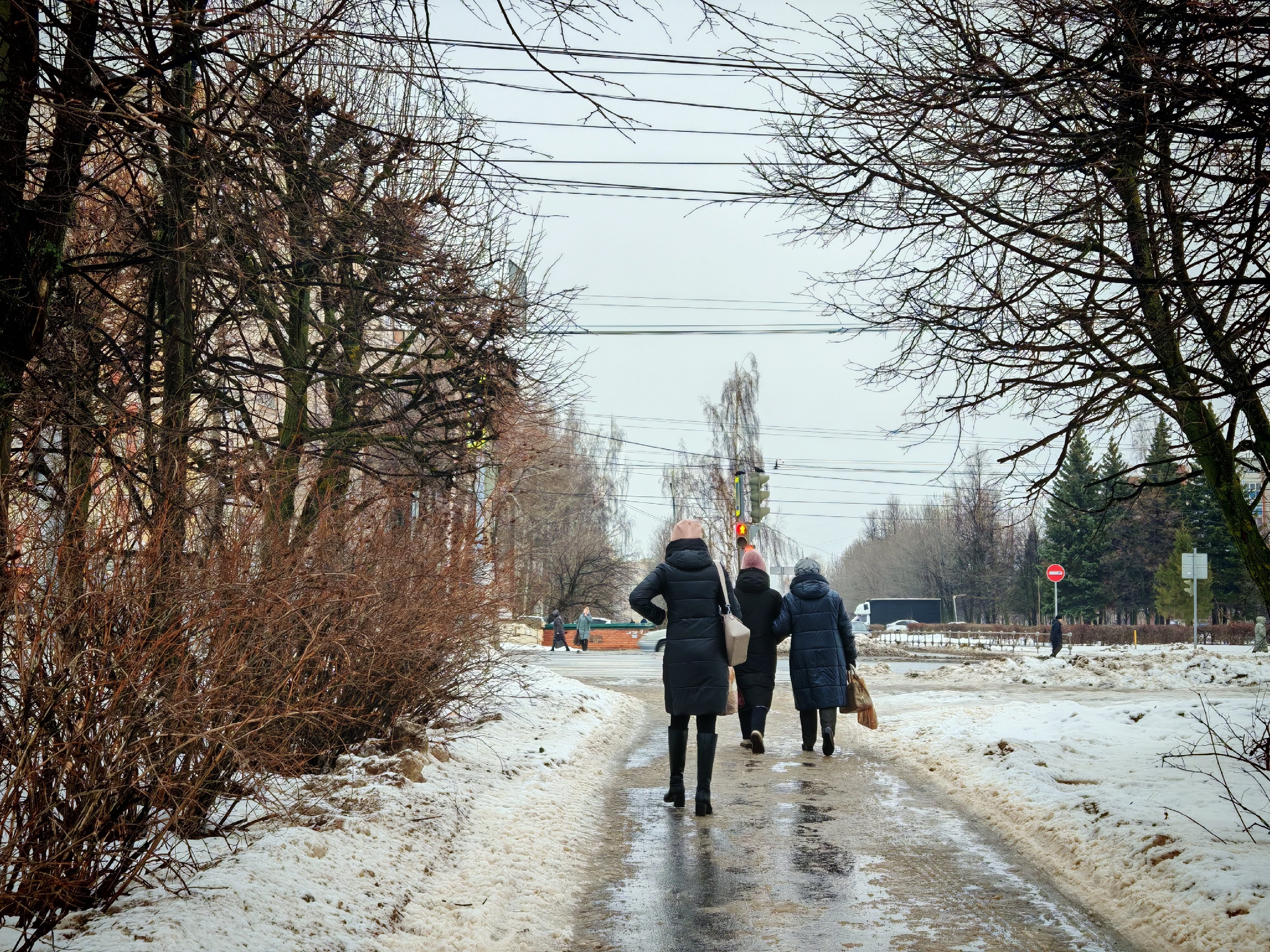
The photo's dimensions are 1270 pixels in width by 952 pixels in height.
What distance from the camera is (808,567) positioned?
11.3 m

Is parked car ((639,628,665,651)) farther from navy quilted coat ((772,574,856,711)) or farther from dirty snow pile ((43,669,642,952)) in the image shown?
dirty snow pile ((43,669,642,952))

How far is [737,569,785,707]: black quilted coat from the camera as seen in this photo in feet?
34.8

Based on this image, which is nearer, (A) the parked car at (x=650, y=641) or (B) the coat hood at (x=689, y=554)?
(B) the coat hood at (x=689, y=554)

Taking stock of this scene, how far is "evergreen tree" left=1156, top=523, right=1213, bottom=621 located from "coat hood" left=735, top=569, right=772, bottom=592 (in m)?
49.8

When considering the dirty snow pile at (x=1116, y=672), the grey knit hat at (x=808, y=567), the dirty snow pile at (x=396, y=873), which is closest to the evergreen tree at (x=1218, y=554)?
the dirty snow pile at (x=1116, y=672)

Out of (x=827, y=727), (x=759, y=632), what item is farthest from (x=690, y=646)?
(x=827, y=727)

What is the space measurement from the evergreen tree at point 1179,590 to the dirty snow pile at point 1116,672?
103 ft

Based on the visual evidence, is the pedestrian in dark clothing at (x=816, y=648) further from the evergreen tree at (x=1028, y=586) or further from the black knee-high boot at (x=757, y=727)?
the evergreen tree at (x=1028, y=586)

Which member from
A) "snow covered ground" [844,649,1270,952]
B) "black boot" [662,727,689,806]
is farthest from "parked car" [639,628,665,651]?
"black boot" [662,727,689,806]

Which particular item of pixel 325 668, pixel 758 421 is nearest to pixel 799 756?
pixel 325 668

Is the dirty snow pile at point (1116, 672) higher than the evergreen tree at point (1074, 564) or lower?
lower

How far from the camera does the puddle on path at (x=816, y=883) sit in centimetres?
476

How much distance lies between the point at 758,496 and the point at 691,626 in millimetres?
16706

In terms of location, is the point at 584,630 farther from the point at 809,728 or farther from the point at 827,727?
the point at 827,727
